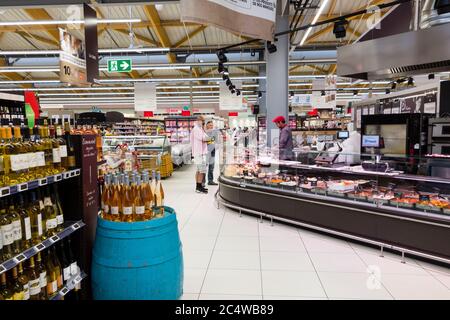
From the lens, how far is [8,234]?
179cm

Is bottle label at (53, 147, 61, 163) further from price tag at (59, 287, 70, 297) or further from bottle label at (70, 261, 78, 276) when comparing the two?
price tag at (59, 287, 70, 297)

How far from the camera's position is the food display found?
12.1 feet

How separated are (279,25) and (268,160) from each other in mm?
4993

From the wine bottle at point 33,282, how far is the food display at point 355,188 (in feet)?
11.8

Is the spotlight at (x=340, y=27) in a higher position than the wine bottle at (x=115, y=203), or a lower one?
higher

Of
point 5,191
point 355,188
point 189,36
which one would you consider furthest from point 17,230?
point 189,36

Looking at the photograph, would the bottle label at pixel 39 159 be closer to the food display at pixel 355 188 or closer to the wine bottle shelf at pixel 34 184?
the wine bottle shelf at pixel 34 184

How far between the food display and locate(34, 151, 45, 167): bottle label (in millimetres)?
3577

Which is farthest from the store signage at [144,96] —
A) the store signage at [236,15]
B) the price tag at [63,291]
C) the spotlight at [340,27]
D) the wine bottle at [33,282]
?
the wine bottle at [33,282]

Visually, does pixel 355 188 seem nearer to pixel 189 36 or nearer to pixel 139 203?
pixel 139 203

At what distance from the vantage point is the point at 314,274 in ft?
10.9

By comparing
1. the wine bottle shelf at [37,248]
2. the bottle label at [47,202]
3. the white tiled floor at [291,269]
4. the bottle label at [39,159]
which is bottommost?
the white tiled floor at [291,269]

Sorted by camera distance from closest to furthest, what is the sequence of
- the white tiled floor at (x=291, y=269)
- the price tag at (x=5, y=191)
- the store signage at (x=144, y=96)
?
the price tag at (x=5, y=191)
the white tiled floor at (x=291, y=269)
the store signage at (x=144, y=96)

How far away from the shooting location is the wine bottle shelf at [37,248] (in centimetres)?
170
